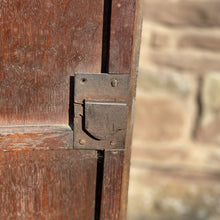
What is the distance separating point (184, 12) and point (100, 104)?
807 mm

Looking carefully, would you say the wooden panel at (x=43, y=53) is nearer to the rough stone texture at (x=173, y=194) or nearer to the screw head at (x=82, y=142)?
the screw head at (x=82, y=142)

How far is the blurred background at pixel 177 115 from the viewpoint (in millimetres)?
1215

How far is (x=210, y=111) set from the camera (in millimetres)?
1292

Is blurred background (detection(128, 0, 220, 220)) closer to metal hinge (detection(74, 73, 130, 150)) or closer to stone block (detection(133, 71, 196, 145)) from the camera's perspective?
stone block (detection(133, 71, 196, 145))

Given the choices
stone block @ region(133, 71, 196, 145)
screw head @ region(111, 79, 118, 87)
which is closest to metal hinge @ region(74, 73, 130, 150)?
screw head @ region(111, 79, 118, 87)

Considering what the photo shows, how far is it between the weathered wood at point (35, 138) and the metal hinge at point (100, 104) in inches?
1.0

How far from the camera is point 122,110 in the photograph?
0.57 m

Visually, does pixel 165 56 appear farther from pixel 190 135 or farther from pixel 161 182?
pixel 161 182

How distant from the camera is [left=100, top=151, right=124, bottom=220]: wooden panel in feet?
1.99

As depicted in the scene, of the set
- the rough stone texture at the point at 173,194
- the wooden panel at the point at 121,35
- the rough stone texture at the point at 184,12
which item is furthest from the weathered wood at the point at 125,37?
the rough stone texture at the point at 173,194

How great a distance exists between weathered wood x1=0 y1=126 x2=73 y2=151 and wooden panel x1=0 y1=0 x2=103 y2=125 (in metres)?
0.02

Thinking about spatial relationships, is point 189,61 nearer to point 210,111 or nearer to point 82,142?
point 210,111

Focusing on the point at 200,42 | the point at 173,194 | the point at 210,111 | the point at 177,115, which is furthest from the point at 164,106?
the point at 173,194

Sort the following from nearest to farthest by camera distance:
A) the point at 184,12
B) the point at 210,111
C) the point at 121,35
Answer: the point at 121,35
the point at 184,12
the point at 210,111
